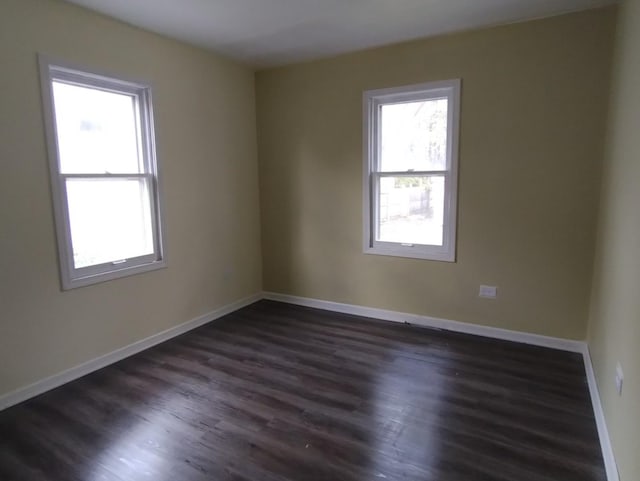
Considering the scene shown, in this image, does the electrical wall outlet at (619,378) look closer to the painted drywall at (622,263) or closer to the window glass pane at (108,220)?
the painted drywall at (622,263)

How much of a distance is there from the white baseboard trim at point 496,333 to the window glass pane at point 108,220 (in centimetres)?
184

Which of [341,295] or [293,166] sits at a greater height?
[293,166]

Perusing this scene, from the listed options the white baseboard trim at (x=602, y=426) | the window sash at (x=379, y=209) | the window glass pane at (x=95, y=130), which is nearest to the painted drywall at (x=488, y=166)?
the window sash at (x=379, y=209)

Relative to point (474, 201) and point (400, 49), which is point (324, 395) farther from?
point (400, 49)

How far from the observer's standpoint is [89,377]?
2.93 m

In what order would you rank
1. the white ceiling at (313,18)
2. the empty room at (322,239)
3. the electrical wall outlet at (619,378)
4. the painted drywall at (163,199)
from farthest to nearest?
1. the white ceiling at (313,18)
2. the painted drywall at (163,199)
3. the empty room at (322,239)
4. the electrical wall outlet at (619,378)

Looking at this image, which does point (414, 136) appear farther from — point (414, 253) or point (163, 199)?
point (163, 199)

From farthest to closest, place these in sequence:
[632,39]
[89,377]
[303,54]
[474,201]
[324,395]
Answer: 1. [303,54]
2. [474,201]
3. [89,377]
4. [324,395]
5. [632,39]

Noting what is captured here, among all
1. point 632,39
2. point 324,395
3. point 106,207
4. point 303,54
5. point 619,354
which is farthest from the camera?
point 303,54

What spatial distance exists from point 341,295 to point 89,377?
2.40 metres

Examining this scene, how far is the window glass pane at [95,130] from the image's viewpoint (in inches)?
112

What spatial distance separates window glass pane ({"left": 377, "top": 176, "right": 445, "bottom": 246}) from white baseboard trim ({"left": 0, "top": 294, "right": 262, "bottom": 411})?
193 centimetres

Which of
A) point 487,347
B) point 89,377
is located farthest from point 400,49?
point 89,377

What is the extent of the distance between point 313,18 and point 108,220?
2248mm
